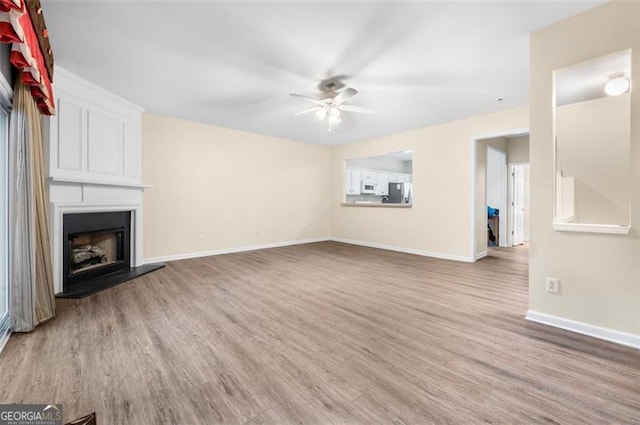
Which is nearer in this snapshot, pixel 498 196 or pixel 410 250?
pixel 410 250

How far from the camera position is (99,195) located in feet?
11.9

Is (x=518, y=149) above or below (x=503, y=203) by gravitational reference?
above

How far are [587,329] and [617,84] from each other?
7.67ft

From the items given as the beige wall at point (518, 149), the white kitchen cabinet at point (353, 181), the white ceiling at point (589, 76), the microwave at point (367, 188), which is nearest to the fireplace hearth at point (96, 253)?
the white kitchen cabinet at point (353, 181)

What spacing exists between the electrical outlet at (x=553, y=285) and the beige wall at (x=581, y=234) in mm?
33

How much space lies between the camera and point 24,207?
7.31 feet

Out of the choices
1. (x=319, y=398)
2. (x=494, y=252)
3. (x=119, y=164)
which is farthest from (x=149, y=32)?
(x=494, y=252)

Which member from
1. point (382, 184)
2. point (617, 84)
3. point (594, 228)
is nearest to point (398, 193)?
point (382, 184)

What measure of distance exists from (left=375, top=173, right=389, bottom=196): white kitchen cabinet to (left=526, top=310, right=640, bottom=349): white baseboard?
6.81 metres

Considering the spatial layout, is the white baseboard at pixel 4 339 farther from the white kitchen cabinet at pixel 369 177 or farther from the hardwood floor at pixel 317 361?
the white kitchen cabinet at pixel 369 177

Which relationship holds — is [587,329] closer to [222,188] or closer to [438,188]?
[438,188]

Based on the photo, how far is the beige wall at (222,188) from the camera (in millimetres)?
4699

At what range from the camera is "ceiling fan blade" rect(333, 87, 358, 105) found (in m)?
3.16

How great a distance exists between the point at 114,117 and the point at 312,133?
354cm
